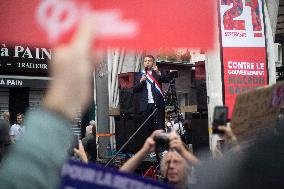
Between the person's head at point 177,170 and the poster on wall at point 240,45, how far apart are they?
268cm

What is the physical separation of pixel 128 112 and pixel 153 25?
5.43 m

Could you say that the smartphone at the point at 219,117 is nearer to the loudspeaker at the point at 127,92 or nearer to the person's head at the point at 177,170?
the person's head at the point at 177,170

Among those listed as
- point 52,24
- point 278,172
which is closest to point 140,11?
point 52,24

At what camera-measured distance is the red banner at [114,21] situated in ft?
5.32

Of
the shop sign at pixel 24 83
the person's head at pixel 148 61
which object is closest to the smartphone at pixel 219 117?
the person's head at pixel 148 61

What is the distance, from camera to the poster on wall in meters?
5.55

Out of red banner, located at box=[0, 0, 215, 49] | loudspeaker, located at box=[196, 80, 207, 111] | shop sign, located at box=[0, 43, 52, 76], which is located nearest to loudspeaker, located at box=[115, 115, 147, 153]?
loudspeaker, located at box=[196, 80, 207, 111]

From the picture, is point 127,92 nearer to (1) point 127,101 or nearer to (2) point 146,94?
(1) point 127,101

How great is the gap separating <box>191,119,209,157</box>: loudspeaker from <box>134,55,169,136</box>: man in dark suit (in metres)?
0.77

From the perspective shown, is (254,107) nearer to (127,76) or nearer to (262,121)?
(262,121)

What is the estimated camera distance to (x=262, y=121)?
2.17 meters

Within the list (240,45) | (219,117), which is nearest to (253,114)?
(219,117)

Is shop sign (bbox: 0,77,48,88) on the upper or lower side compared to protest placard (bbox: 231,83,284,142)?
upper

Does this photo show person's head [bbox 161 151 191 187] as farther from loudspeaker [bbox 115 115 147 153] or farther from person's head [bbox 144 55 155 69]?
loudspeaker [bbox 115 115 147 153]
